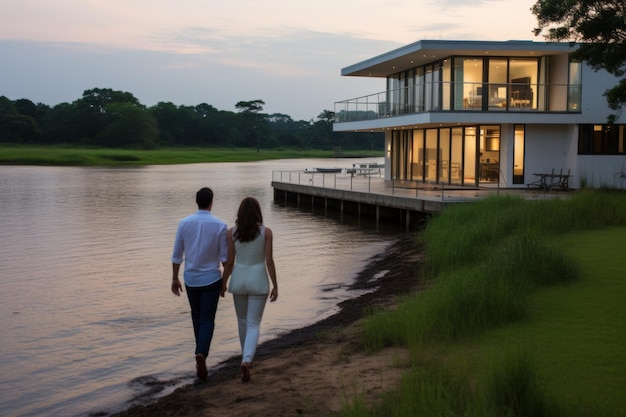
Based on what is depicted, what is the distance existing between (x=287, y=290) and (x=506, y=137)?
18168 millimetres

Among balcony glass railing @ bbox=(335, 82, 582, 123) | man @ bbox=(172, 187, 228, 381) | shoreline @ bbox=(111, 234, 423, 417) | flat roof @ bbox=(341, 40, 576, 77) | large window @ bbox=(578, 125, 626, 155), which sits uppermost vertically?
flat roof @ bbox=(341, 40, 576, 77)

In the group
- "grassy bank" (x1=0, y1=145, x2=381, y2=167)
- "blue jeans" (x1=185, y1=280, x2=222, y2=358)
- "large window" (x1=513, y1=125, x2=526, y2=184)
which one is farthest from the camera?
"grassy bank" (x1=0, y1=145, x2=381, y2=167)

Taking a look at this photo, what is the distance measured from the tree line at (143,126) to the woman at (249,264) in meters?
128

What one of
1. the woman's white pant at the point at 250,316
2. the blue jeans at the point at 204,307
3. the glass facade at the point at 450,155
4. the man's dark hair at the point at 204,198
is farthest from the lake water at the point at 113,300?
the glass facade at the point at 450,155

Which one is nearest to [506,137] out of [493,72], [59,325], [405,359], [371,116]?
[493,72]

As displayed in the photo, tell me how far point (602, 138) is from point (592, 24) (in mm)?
13497

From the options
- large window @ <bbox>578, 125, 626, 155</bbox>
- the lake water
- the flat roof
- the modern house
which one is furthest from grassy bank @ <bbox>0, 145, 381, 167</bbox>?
large window @ <bbox>578, 125, 626, 155</bbox>

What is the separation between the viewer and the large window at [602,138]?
101 ft

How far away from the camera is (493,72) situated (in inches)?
1241

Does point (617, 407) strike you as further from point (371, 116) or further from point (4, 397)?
point (371, 116)

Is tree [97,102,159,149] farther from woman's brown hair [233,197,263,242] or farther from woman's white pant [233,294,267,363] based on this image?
woman's brown hair [233,197,263,242]

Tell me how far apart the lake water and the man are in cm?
165

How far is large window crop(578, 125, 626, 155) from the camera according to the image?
3073 centimetres

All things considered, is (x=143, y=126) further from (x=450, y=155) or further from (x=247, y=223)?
(x=247, y=223)
